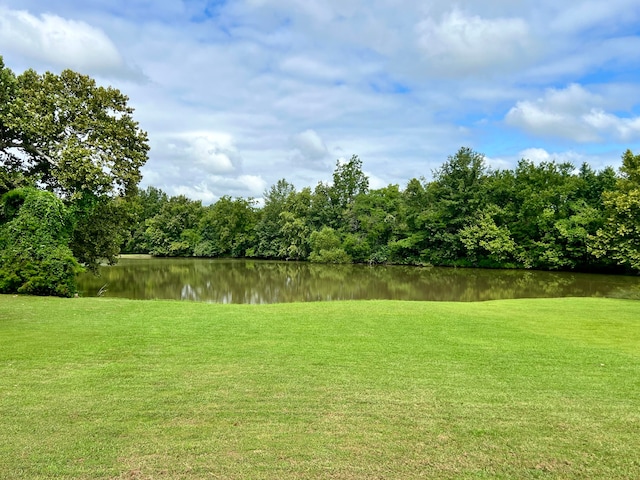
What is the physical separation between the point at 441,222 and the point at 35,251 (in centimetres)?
4781

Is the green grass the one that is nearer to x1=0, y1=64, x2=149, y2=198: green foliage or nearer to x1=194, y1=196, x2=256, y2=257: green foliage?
x1=0, y1=64, x2=149, y2=198: green foliage

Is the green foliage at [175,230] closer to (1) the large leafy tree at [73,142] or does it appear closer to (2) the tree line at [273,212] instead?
(2) the tree line at [273,212]

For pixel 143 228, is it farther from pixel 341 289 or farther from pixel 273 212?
pixel 341 289

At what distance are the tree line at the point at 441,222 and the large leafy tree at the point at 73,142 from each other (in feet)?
22.0

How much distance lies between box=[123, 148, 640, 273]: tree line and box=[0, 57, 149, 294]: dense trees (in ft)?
21.8

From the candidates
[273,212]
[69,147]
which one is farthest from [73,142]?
[273,212]

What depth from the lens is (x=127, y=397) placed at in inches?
231

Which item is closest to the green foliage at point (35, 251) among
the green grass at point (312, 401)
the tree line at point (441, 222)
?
the green grass at point (312, 401)

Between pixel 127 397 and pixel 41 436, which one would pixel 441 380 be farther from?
pixel 41 436

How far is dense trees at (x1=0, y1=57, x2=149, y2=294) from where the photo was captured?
19.5m

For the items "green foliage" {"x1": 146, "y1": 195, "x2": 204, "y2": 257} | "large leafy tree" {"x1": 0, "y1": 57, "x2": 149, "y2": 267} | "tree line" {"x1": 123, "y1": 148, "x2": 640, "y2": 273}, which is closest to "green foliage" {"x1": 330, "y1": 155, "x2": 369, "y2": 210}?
"tree line" {"x1": 123, "y1": 148, "x2": 640, "y2": 273}

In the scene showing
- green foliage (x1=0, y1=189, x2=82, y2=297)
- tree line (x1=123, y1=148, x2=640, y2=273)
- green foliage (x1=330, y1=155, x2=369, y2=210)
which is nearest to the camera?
green foliage (x1=0, y1=189, x2=82, y2=297)

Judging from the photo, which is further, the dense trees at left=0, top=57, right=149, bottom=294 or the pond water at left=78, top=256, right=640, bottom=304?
the pond water at left=78, top=256, right=640, bottom=304

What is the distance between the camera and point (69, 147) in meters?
20.2
